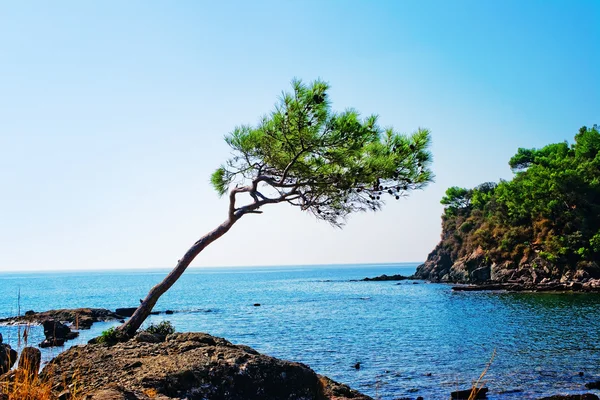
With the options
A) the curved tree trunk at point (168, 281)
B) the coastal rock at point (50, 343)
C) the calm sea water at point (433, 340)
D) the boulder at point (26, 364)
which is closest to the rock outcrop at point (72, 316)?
the calm sea water at point (433, 340)

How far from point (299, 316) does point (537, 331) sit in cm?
2102

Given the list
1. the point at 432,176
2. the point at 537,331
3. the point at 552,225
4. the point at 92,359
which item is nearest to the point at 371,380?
the point at 432,176

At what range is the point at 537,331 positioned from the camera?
99.7ft

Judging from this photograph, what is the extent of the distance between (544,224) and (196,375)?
6976cm

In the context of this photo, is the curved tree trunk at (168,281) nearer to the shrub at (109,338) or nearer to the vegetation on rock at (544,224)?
the shrub at (109,338)

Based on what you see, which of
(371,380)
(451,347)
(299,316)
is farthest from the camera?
(299,316)

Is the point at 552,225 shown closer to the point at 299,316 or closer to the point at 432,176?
the point at 299,316

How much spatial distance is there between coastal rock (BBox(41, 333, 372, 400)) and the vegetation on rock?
60.9 metres

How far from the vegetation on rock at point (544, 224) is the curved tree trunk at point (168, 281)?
5784 cm

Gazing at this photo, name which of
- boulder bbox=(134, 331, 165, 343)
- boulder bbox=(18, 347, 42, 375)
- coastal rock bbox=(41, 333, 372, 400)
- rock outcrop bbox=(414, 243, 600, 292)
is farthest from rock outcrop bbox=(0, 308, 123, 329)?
rock outcrop bbox=(414, 243, 600, 292)

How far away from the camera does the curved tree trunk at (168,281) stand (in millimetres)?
13563

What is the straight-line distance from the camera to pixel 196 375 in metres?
8.42

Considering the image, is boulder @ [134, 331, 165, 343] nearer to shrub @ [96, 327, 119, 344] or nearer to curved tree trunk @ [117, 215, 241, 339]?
shrub @ [96, 327, 119, 344]

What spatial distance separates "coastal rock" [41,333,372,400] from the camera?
318 inches
